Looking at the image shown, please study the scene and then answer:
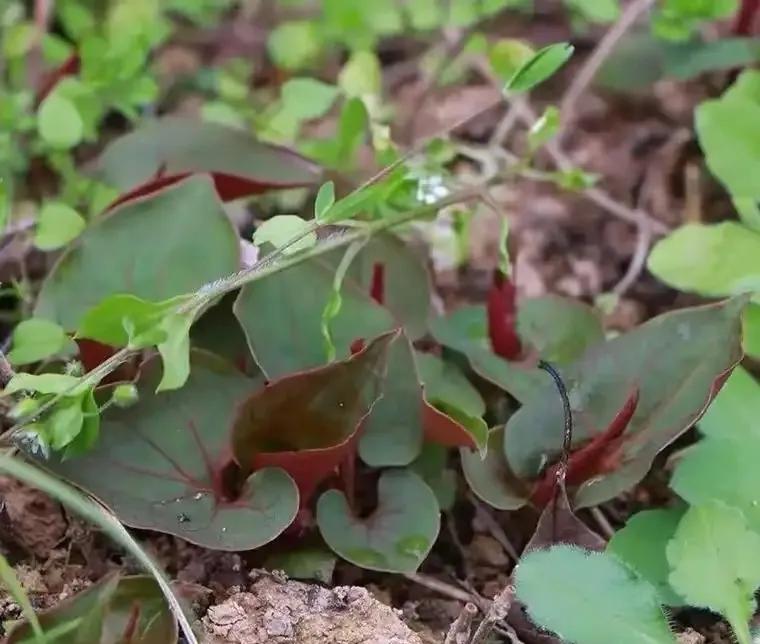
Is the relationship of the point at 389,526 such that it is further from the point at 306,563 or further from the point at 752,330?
the point at 752,330

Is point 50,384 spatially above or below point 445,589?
above

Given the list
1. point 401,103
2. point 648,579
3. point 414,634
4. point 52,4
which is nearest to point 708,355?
point 648,579

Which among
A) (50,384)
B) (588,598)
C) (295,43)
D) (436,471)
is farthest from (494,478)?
(295,43)

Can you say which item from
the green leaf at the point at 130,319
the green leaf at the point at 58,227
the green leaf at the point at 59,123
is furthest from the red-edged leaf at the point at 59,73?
the green leaf at the point at 130,319

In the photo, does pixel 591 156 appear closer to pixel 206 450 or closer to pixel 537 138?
pixel 537 138

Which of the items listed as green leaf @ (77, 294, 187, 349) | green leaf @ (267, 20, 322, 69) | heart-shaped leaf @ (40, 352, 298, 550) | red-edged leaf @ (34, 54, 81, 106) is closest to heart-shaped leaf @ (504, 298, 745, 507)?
heart-shaped leaf @ (40, 352, 298, 550)

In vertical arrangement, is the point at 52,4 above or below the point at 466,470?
above
